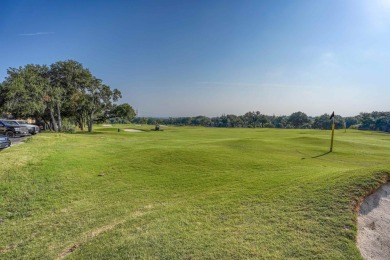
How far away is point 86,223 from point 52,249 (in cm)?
119

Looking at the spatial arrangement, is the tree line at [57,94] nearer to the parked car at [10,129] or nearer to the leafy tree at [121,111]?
the leafy tree at [121,111]

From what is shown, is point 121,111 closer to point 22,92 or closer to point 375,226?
point 22,92

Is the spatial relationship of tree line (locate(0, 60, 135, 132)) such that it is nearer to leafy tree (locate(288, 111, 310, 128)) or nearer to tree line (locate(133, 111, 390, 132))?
tree line (locate(133, 111, 390, 132))

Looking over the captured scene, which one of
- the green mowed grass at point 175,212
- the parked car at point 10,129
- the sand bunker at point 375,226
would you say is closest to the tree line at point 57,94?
the parked car at point 10,129

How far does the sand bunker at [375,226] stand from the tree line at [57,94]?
38192mm

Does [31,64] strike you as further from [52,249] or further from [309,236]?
[309,236]

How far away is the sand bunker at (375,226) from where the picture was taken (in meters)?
4.76

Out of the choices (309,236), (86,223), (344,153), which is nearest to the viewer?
(309,236)

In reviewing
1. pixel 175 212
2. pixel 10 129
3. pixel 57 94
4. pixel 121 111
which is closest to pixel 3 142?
pixel 10 129

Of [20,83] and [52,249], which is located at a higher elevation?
[20,83]

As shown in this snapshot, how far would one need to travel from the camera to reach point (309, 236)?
5.00 m

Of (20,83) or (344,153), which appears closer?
(344,153)

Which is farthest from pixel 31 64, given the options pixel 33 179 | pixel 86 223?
pixel 86 223

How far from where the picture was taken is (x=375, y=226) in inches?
221
